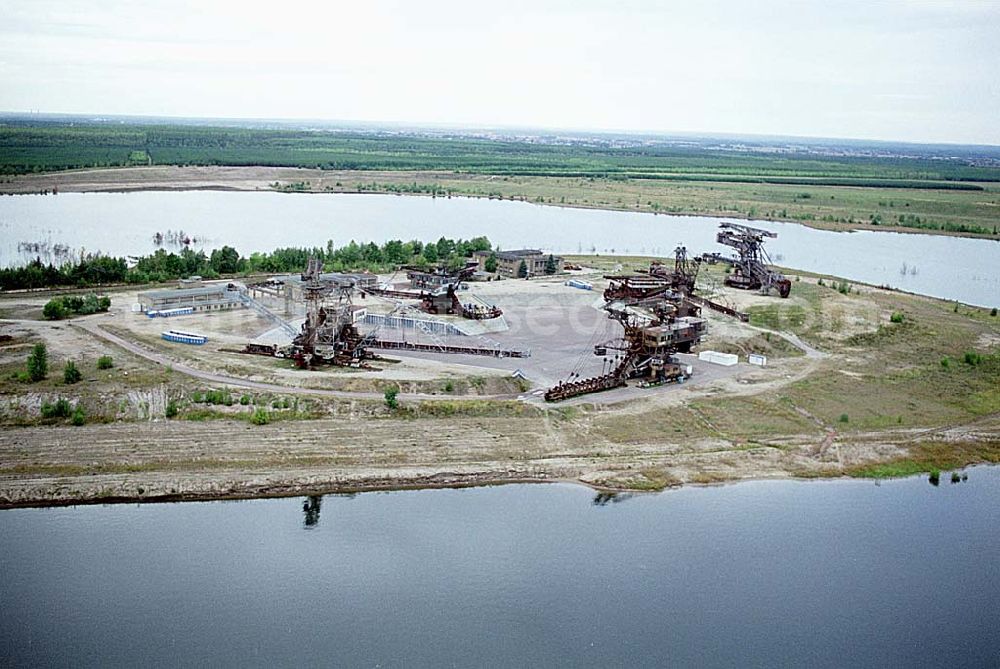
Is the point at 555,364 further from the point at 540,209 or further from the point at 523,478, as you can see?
the point at 540,209

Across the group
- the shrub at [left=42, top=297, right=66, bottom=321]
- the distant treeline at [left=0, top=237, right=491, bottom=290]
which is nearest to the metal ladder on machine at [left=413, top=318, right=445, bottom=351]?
the distant treeline at [left=0, top=237, right=491, bottom=290]

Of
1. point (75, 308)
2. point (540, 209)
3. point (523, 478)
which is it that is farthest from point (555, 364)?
point (540, 209)

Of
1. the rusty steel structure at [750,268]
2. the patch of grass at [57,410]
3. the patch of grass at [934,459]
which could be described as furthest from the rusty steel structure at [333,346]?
the rusty steel structure at [750,268]

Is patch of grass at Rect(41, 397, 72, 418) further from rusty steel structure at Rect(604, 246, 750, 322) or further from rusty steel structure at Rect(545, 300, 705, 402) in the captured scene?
rusty steel structure at Rect(604, 246, 750, 322)

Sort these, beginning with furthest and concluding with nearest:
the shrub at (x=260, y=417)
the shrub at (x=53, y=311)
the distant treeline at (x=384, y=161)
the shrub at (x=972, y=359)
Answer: the distant treeline at (x=384, y=161)
the shrub at (x=972, y=359)
the shrub at (x=53, y=311)
the shrub at (x=260, y=417)

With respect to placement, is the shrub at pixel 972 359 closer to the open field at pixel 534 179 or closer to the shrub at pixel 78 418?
the shrub at pixel 78 418

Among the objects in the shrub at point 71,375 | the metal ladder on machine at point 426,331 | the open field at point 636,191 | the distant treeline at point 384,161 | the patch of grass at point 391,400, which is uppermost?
the distant treeline at point 384,161
